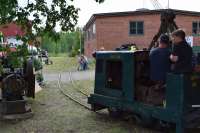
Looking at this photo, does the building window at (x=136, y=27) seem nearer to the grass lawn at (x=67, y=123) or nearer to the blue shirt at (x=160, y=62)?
the grass lawn at (x=67, y=123)

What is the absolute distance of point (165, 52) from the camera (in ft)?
30.4

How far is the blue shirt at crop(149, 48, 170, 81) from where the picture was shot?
923 cm

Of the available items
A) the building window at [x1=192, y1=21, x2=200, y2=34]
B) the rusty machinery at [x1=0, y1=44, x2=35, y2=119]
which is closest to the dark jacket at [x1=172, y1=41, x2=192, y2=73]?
the rusty machinery at [x1=0, y1=44, x2=35, y2=119]

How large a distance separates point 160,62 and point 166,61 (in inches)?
4.7

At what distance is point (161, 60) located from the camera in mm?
9234

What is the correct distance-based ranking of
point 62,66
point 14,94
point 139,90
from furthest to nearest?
point 62,66, point 14,94, point 139,90

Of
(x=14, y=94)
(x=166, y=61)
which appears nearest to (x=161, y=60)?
(x=166, y=61)

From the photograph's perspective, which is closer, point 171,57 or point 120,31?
point 171,57

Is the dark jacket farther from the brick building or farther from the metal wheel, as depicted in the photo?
the brick building

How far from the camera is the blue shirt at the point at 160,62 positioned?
30.3 feet

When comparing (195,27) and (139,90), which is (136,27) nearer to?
(195,27)

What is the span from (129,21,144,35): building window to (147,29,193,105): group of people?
31.8m

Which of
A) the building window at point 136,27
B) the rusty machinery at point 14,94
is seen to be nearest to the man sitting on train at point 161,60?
the rusty machinery at point 14,94

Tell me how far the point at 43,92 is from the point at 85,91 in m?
1.58
